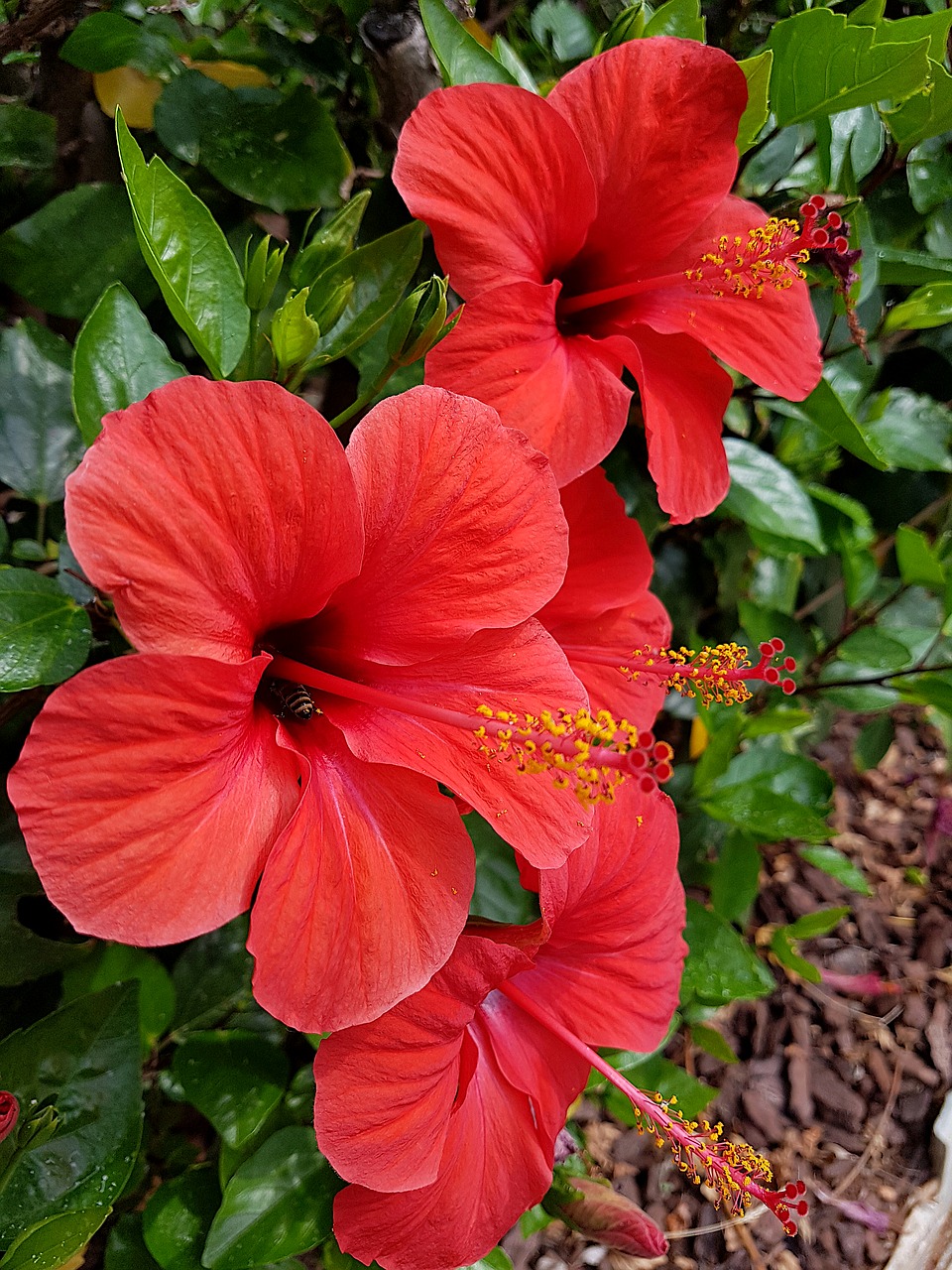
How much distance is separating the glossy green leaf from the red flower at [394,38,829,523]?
0.47ft

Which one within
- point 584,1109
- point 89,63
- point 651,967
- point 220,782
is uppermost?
point 89,63

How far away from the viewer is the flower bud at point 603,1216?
0.88 m

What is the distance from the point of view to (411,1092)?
705 millimetres

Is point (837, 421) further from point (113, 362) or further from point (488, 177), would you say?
point (113, 362)

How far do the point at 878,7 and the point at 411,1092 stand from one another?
1.08m

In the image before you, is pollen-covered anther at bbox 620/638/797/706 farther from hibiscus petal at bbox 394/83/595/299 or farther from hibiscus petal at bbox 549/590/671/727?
hibiscus petal at bbox 394/83/595/299

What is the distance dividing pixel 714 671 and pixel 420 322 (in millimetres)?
355

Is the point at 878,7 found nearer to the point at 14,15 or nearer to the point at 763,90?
the point at 763,90

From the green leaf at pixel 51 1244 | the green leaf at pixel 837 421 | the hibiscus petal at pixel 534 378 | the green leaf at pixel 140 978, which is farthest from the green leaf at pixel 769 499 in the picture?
the green leaf at pixel 51 1244

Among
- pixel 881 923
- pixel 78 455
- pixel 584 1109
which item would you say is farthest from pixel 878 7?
pixel 881 923

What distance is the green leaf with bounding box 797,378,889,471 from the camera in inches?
39.1

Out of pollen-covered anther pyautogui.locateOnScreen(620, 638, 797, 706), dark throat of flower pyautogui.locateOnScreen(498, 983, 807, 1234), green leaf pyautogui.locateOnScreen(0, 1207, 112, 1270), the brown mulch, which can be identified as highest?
pollen-covered anther pyautogui.locateOnScreen(620, 638, 797, 706)

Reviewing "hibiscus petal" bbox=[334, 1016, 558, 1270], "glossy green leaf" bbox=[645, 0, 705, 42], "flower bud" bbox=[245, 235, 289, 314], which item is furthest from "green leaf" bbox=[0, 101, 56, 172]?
"hibiscus petal" bbox=[334, 1016, 558, 1270]

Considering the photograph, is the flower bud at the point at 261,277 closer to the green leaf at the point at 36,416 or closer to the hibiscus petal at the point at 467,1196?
the green leaf at the point at 36,416
